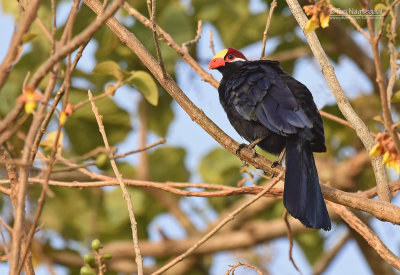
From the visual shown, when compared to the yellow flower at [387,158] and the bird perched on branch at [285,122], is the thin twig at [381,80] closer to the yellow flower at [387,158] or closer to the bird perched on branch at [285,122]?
the yellow flower at [387,158]

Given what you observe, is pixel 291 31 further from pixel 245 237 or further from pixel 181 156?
pixel 245 237

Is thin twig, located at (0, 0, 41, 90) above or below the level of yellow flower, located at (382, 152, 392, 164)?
above

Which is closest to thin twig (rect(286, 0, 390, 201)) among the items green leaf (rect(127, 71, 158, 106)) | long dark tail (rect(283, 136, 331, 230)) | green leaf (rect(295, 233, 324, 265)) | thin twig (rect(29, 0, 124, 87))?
long dark tail (rect(283, 136, 331, 230))

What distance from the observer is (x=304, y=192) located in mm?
2930

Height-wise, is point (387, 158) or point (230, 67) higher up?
point (230, 67)

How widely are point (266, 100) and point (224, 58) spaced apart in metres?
1.09

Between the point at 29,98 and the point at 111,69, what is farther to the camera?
the point at 111,69

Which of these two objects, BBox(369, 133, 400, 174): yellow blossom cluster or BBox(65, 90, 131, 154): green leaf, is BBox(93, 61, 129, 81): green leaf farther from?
BBox(65, 90, 131, 154): green leaf

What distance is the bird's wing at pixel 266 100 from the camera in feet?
10.8

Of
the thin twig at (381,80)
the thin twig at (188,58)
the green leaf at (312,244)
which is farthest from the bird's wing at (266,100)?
the green leaf at (312,244)

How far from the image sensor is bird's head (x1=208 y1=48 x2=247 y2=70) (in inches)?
175

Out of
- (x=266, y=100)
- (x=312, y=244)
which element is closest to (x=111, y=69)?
(x=266, y=100)

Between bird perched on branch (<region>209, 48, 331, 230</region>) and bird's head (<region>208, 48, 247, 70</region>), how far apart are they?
57 cm

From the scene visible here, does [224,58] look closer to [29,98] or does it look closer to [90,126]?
[90,126]
